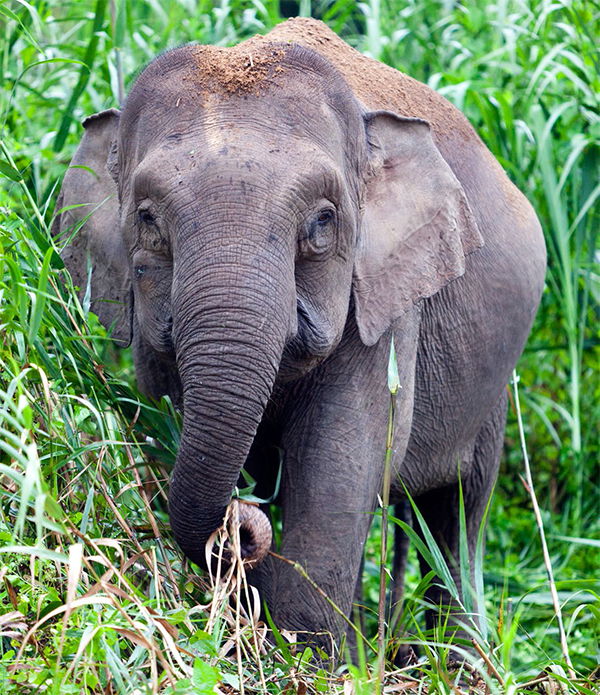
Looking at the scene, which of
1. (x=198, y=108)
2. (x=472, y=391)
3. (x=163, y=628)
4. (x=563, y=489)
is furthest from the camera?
(x=563, y=489)

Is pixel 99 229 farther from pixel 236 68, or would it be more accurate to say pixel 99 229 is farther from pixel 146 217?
pixel 236 68

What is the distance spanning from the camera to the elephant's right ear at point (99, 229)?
→ 3717 mm

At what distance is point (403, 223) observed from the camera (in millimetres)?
3721

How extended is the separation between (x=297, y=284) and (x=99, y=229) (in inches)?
29.1

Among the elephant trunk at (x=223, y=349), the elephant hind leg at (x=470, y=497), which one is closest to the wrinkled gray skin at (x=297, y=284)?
the elephant trunk at (x=223, y=349)

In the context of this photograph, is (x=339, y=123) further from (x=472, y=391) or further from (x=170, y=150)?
(x=472, y=391)

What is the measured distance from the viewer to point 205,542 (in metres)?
3.23

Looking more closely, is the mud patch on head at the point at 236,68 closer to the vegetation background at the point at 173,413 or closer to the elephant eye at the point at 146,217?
the elephant eye at the point at 146,217

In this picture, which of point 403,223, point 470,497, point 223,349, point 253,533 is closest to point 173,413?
point 253,533

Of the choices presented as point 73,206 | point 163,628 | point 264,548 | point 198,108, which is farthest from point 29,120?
point 163,628

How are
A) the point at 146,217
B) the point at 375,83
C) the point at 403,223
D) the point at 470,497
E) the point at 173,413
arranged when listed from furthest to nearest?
the point at 470,497 < the point at 375,83 < the point at 403,223 < the point at 173,413 < the point at 146,217

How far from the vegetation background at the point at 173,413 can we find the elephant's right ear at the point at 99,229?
0.27 feet

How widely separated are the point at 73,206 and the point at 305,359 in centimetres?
79

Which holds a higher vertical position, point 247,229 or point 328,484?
point 247,229
